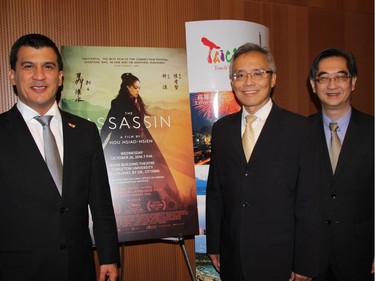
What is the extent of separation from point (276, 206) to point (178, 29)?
193cm

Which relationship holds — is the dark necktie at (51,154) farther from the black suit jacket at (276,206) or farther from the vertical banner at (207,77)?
the vertical banner at (207,77)

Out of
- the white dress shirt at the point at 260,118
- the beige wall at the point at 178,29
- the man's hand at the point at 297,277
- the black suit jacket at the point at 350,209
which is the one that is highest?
the beige wall at the point at 178,29

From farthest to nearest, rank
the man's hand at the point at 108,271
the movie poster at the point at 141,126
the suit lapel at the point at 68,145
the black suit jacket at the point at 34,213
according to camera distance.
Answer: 1. the movie poster at the point at 141,126
2. the man's hand at the point at 108,271
3. the suit lapel at the point at 68,145
4. the black suit jacket at the point at 34,213

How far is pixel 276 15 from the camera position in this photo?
3.72 metres

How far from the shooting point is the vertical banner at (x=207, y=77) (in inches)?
115

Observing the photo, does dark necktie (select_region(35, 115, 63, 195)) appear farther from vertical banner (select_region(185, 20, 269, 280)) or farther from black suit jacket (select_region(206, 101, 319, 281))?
vertical banner (select_region(185, 20, 269, 280))

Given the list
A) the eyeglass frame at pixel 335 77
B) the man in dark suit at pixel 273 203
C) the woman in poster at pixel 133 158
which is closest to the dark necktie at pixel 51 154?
the woman in poster at pixel 133 158

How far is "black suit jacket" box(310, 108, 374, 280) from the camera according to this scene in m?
2.26

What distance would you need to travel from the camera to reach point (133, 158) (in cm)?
272

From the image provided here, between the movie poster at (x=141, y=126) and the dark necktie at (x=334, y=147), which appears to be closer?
the dark necktie at (x=334, y=147)

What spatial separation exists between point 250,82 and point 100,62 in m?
1.18

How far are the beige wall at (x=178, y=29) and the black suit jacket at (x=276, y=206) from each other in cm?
139

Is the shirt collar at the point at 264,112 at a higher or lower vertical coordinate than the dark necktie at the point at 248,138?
higher

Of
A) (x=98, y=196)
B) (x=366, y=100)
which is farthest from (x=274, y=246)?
(x=366, y=100)
